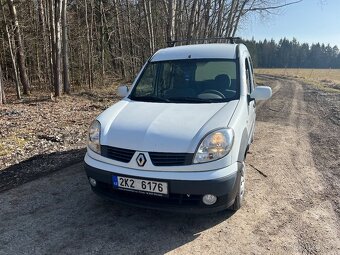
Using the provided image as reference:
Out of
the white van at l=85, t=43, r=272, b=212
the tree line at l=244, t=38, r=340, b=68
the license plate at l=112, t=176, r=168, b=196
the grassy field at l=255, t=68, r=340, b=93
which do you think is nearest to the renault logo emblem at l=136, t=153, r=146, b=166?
the white van at l=85, t=43, r=272, b=212

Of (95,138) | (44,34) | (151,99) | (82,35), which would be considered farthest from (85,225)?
(82,35)

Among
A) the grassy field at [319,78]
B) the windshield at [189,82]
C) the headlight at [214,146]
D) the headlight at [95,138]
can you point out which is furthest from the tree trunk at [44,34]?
the grassy field at [319,78]

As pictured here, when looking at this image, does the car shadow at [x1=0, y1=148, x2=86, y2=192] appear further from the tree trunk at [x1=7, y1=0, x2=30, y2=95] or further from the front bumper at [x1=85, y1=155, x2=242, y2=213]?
the tree trunk at [x1=7, y1=0, x2=30, y2=95]

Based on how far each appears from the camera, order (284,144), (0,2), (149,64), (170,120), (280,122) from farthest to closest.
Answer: (0,2) → (280,122) → (284,144) → (149,64) → (170,120)

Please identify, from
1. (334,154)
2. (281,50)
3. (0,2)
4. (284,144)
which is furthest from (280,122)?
(281,50)

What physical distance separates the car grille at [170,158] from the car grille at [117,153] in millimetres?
255

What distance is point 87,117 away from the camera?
977cm

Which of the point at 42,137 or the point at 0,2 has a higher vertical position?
the point at 0,2

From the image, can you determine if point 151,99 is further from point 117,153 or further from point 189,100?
point 117,153

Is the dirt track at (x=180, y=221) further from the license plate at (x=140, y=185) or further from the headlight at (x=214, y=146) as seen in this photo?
the headlight at (x=214, y=146)

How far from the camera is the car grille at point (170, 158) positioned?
3.24 m

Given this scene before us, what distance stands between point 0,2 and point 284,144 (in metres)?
12.7

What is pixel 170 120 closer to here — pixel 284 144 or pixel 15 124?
pixel 284 144

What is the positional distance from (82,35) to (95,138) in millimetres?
17845
